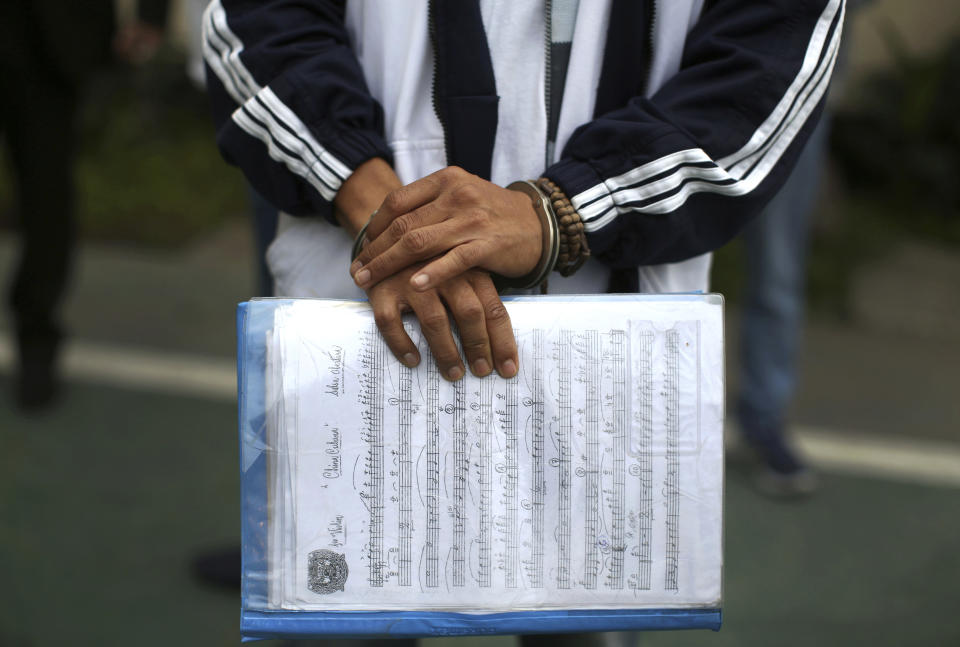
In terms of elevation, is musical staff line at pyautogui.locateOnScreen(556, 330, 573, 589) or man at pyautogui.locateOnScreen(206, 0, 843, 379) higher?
man at pyautogui.locateOnScreen(206, 0, 843, 379)

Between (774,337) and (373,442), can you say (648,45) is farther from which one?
(774,337)

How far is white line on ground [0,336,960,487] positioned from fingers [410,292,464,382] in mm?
2244

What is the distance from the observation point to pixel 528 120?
47.4 inches

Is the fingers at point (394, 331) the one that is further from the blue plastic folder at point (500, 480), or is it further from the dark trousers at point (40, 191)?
the dark trousers at point (40, 191)

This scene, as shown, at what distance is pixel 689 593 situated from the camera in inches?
42.4

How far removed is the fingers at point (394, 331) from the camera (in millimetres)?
1046

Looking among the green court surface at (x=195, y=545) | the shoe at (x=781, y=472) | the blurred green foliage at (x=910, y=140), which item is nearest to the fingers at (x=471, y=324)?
the green court surface at (x=195, y=545)

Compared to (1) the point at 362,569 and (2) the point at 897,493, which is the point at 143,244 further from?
(1) the point at 362,569

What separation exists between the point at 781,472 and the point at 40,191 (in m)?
2.54

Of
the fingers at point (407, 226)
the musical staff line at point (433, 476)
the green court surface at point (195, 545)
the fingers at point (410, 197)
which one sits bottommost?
the green court surface at point (195, 545)

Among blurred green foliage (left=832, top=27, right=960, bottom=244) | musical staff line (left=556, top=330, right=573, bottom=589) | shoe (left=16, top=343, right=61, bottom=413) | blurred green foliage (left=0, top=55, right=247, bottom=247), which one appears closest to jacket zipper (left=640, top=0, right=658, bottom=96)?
musical staff line (left=556, top=330, right=573, bottom=589)

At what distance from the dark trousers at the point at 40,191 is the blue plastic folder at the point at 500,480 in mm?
2400

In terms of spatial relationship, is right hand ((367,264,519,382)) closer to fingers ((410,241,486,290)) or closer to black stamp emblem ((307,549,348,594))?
fingers ((410,241,486,290))

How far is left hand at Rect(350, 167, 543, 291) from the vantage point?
3.44ft
